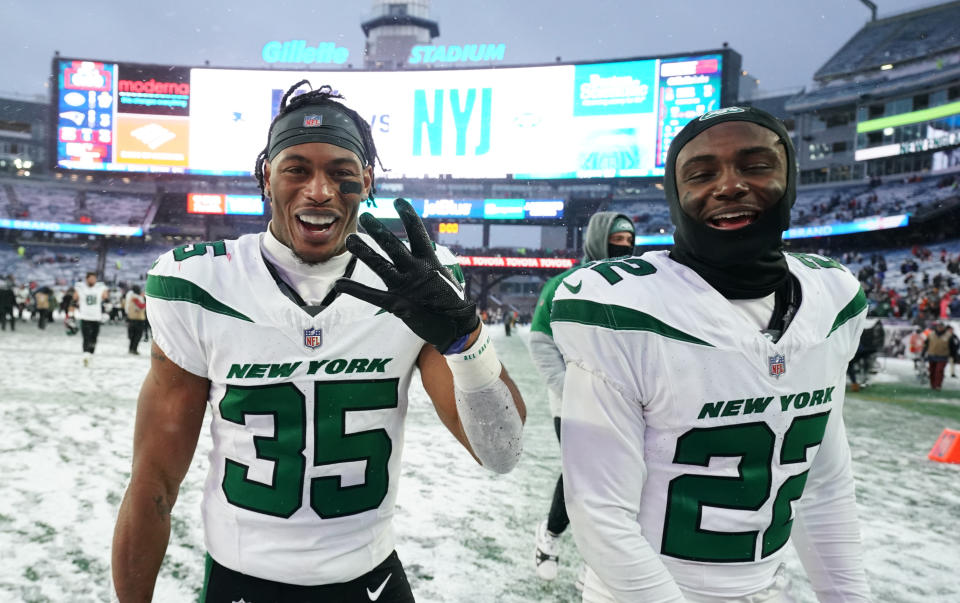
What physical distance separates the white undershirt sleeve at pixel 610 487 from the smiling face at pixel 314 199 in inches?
32.4

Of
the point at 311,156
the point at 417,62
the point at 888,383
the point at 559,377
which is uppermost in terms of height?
the point at 417,62

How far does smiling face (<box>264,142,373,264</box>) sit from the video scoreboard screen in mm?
30845

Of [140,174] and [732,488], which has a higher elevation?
[140,174]

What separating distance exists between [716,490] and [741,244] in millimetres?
576

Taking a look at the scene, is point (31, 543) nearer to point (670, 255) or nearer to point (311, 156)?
point (311, 156)

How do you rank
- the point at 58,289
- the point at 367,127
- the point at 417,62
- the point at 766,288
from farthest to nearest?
the point at 417,62, the point at 58,289, the point at 367,127, the point at 766,288

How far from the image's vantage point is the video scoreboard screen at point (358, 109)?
32.1 metres

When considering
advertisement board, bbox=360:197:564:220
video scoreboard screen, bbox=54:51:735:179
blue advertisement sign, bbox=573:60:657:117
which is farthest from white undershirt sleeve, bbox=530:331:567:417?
advertisement board, bbox=360:197:564:220

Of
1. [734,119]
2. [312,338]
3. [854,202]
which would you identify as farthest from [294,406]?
[854,202]

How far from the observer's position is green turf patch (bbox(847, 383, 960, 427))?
9.29m

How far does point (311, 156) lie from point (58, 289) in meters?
37.7

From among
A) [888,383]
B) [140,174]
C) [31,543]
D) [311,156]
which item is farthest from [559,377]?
[140,174]

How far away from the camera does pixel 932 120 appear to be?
34.6m

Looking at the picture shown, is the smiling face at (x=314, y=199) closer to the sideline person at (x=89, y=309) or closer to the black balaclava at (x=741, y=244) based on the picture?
the black balaclava at (x=741, y=244)
